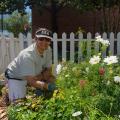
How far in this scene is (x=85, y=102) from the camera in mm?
3779

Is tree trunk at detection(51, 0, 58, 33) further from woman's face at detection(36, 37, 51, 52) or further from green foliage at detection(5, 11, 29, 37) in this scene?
green foliage at detection(5, 11, 29, 37)

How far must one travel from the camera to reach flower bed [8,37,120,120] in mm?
3680

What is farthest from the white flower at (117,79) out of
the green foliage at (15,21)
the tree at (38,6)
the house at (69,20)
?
the green foliage at (15,21)

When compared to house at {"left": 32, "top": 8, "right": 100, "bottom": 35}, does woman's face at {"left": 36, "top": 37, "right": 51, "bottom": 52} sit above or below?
below

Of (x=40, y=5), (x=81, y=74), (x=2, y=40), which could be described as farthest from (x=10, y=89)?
(x=40, y=5)

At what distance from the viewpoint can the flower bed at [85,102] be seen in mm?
3680

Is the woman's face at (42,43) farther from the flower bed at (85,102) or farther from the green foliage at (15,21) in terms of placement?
the green foliage at (15,21)

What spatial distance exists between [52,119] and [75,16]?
18.7 meters

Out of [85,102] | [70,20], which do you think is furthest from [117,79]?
[70,20]

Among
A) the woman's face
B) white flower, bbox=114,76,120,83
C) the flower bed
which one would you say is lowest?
the flower bed

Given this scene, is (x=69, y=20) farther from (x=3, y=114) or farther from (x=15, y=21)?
(x=15, y=21)

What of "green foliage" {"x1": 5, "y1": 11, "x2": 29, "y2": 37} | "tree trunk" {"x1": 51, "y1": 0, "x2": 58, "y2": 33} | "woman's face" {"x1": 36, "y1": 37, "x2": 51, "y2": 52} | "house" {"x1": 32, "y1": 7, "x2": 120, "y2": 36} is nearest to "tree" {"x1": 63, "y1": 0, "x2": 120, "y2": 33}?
"house" {"x1": 32, "y1": 7, "x2": 120, "y2": 36}

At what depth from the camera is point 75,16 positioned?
2222 centimetres

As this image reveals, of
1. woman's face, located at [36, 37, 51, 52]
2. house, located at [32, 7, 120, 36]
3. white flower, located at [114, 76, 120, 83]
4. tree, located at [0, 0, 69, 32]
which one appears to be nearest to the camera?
white flower, located at [114, 76, 120, 83]
